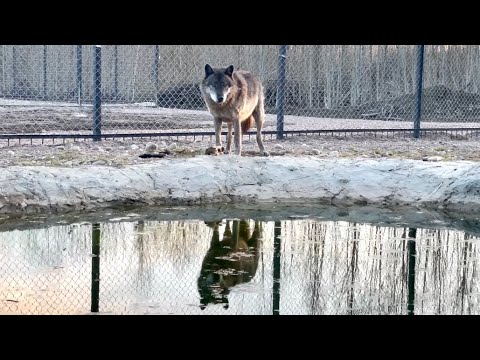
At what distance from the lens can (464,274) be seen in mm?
4926

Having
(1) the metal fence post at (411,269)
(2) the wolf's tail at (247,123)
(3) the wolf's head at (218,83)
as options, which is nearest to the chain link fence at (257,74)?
(2) the wolf's tail at (247,123)

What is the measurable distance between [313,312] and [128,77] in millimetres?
11517

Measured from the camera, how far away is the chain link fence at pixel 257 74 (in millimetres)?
12757

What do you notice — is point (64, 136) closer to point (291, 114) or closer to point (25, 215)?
point (25, 215)

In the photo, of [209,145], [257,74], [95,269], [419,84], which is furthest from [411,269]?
[257,74]

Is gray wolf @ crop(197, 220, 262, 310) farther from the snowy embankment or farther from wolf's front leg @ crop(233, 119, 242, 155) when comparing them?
wolf's front leg @ crop(233, 119, 242, 155)

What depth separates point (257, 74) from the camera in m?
13.7

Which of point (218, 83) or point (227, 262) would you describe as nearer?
point (227, 262)

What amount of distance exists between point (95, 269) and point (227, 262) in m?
0.95

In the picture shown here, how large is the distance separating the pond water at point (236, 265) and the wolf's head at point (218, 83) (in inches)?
72.2

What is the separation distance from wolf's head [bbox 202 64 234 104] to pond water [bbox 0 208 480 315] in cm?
183

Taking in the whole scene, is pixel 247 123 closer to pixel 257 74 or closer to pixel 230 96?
pixel 230 96

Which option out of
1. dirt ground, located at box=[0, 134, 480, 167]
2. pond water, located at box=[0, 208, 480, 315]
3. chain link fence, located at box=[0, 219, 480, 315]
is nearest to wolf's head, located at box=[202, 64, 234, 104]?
dirt ground, located at box=[0, 134, 480, 167]
